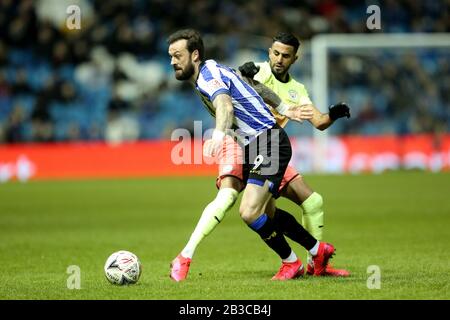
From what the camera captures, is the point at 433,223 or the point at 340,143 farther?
the point at 340,143

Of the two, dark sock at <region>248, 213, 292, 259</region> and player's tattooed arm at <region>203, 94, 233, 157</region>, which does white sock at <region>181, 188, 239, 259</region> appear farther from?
player's tattooed arm at <region>203, 94, 233, 157</region>

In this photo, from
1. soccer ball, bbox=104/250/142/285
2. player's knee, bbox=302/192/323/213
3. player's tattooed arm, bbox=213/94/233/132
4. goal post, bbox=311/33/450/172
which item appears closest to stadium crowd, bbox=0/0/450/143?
goal post, bbox=311/33/450/172

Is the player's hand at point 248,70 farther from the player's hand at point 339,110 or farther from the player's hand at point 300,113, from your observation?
the player's hand at point 339,110

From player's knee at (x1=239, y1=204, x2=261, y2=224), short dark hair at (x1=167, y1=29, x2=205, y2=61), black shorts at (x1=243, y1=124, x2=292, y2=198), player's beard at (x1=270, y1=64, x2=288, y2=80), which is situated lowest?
player's knee at (x1=239, y1=204, x2=261, y2=224)

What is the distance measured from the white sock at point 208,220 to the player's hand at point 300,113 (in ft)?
3.27

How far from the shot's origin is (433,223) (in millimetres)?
13961

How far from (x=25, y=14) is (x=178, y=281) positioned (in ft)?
65.7

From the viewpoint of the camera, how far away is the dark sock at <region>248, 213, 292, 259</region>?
810 centimetres

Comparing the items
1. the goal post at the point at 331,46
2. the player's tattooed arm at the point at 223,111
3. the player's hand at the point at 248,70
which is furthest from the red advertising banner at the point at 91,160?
the player's tattooed arm at the point at 223,111
